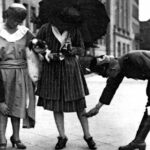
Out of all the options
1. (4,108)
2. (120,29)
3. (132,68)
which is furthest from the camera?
(120,29)

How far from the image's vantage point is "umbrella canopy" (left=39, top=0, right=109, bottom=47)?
5027 mm

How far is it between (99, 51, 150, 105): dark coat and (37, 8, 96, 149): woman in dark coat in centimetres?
70

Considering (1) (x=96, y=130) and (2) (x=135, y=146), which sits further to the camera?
(1) (x=96, y=130)

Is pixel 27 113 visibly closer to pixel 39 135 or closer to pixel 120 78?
pixel 39 135

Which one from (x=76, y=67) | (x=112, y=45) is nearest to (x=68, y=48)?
(x=76, y=67)

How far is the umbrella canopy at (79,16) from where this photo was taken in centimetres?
503

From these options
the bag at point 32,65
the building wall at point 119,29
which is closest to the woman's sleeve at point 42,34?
the bag at point 32,65

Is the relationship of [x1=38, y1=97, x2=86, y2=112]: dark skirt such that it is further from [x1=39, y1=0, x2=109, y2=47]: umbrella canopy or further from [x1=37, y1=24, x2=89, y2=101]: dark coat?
[x1=39, y1=0, x2=109, y2=47]: umbrella canopy

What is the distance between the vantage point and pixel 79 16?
5.09 metres

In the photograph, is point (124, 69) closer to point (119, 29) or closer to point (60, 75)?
point (60, 75)

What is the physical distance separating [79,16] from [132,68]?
117 cm

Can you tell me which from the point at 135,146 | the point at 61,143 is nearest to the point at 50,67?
the point at 61,143

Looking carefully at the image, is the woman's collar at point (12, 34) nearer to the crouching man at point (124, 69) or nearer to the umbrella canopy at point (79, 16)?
the umbrella canopy at point (79, 16)

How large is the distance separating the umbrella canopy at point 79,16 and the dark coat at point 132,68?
99 centimetres
